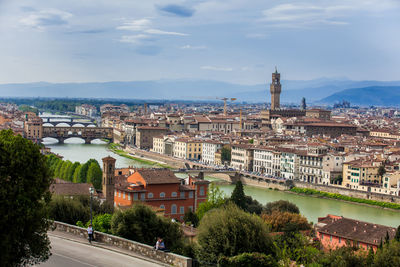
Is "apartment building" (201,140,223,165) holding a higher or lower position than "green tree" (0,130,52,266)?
lower

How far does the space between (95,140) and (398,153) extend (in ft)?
81.9

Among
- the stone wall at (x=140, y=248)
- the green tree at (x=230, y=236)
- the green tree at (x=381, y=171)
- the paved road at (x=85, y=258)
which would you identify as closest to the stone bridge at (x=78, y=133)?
the green tree at (x=381, y=171)

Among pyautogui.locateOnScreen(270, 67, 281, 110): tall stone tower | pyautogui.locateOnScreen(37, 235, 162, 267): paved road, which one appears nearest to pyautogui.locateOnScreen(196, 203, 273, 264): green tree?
pyautogui.locateOnScreen(37, 235, 162, 267): paved road

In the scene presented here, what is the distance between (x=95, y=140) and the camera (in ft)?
145

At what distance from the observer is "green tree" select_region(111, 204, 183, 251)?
6.47 meters

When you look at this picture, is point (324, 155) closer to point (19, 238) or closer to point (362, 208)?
point (362, 208)

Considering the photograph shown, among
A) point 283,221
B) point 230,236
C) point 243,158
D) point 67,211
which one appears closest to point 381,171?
point 243,158

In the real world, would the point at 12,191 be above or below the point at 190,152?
above

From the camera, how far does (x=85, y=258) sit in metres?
5.36

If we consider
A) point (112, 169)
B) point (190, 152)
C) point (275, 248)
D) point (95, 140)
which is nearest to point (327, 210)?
point (112, 169)

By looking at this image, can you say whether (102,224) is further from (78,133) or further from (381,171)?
(78,133)

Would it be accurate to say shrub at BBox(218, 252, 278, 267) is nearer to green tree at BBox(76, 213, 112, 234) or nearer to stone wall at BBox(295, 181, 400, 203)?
green tree at BBox(76, 213, 112, 234)

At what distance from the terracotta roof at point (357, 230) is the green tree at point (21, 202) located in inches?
257

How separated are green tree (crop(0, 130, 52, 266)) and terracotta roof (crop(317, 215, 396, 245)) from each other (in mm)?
6528
